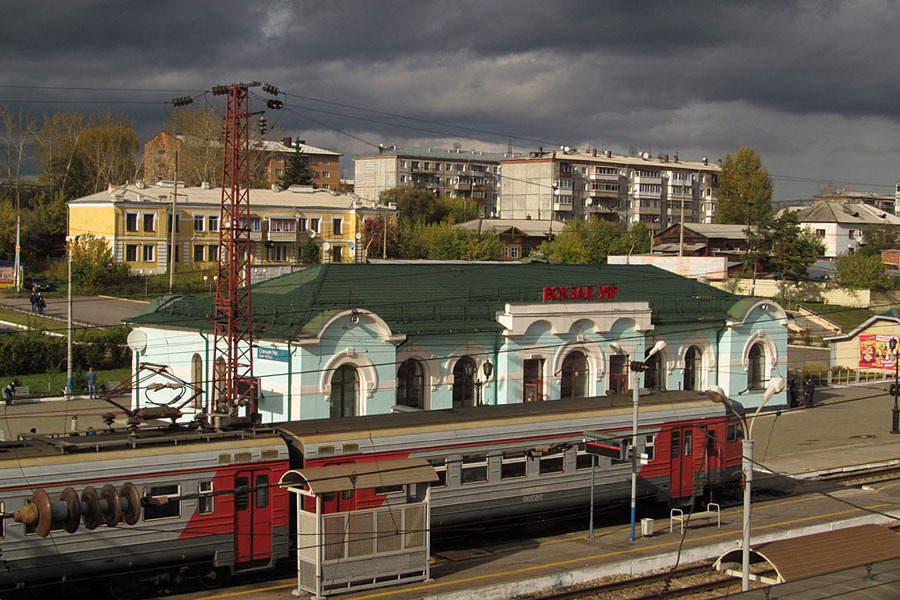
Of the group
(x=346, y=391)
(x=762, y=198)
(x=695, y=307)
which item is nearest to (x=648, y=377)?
(x=695, y=307)

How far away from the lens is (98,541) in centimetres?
1636

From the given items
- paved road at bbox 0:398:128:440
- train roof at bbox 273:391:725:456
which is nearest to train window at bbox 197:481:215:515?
train roof at bbox 273:391:725:456

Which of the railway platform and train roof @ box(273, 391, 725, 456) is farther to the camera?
train roof @ box(273, 391, 725, 456)

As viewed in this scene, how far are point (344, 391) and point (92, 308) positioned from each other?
35761 millimetres

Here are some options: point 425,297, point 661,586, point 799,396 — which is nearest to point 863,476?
point 799,396

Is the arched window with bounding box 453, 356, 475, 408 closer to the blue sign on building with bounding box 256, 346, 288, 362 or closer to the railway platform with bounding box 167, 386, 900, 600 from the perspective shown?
the blue sign on building with bounding box 256, 346, 288, 362

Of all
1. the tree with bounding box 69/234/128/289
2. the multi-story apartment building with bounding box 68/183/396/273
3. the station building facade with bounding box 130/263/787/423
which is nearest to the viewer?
the station building facade with bounding box 130/263/787/423

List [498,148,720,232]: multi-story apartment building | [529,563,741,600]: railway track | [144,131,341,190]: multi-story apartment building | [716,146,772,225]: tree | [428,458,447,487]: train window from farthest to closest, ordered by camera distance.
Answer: [716,146,772,225]: tree
[498,148,720,232]: multi-story apartment building
[144,131,341,190]: multi-story apartment building
[428,458,447,487]: train window
[529,563,741,600]: railway track

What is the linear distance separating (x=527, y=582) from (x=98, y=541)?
25.4 feet

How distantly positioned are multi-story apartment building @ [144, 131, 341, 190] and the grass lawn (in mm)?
43272

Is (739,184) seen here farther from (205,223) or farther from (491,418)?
(491,418)

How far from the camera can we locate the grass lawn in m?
41.7

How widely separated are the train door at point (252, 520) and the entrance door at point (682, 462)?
10817mm

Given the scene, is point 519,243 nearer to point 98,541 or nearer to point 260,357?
point 260,357
